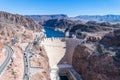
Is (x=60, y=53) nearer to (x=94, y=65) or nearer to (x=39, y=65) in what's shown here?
(x=39, y=65)

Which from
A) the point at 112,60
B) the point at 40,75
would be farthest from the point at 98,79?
the point at 40,75

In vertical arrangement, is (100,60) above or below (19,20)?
below

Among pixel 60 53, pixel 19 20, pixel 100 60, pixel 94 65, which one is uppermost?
pixel 19 20

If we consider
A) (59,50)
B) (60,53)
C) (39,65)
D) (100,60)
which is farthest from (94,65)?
(59,50)

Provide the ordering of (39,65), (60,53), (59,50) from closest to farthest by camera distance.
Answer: (39,65), (60,53), (59,50)

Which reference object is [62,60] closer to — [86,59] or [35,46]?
[35,46]

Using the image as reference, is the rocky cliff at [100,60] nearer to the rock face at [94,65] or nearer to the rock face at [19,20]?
the rock face at [94,65]

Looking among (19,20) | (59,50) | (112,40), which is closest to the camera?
(112,40)

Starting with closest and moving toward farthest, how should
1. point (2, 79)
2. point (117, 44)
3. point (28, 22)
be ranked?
point (2, 79) < point (117, 44) < point (28, 22)

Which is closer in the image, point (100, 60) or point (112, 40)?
point (100, 60)
